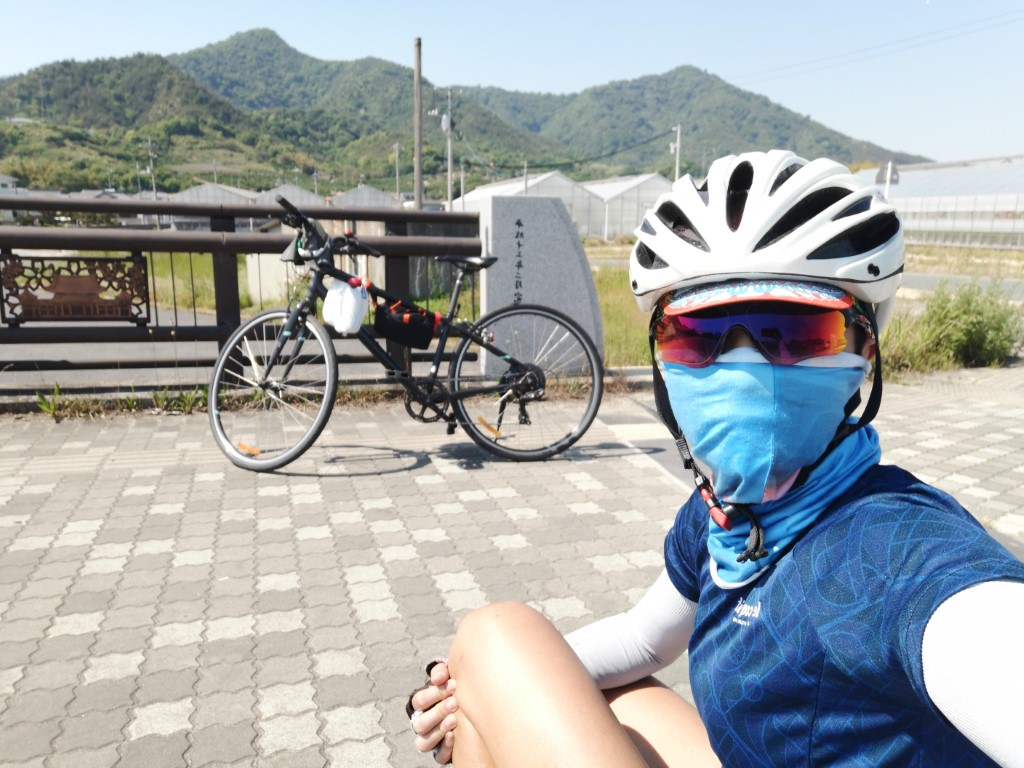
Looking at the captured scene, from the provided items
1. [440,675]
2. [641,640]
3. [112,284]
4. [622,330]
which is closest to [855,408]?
[641,640]

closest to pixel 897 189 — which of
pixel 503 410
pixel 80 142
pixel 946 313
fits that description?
pixel 946 313

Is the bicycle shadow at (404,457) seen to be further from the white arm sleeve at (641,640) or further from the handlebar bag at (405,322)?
the white arm sleeve at (641,640)

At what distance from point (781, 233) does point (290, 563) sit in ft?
9.98

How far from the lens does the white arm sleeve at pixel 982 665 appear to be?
0.91 metres

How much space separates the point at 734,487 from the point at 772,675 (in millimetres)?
324

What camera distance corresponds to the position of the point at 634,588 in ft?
12.0

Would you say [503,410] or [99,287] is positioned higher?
[99,287]

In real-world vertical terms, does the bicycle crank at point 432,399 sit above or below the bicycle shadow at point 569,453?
above

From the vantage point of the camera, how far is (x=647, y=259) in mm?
1661

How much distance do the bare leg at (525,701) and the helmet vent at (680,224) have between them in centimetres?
85

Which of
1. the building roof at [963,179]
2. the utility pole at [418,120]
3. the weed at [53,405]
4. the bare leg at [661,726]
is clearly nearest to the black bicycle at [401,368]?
the weed at [53,405]

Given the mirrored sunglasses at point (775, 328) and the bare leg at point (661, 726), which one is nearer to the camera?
the mirrored sunglasses at point (775, 328)

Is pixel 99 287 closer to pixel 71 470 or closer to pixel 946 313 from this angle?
pixel 71 470

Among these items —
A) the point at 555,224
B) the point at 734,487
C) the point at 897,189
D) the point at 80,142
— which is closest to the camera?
the point at 734,487
